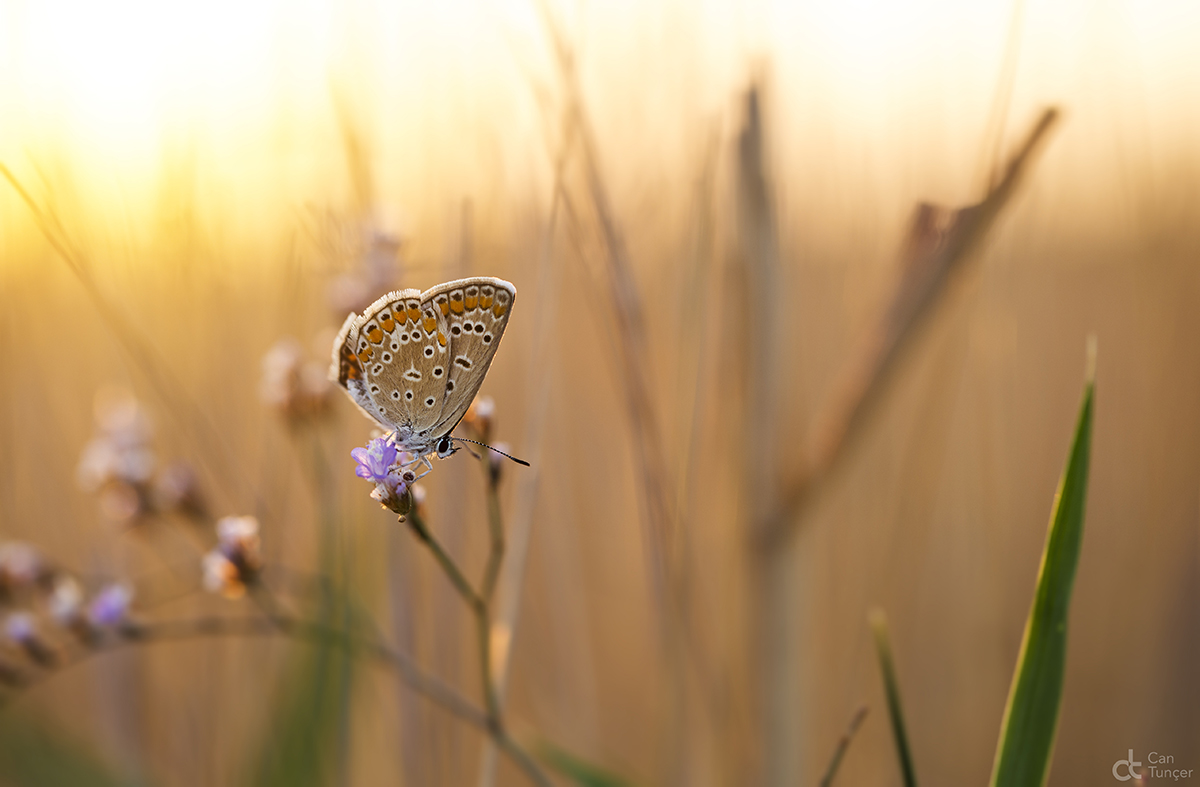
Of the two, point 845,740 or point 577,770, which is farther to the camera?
point 577,770

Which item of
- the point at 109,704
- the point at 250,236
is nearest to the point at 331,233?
the point at 250,236

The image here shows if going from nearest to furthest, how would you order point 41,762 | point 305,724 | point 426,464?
point 426,464
point 305,724
point 41,762

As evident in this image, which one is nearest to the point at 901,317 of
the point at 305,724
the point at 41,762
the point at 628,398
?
the point at 628,398

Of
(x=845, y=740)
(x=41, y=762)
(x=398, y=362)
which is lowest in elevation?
(x=41, y=762)

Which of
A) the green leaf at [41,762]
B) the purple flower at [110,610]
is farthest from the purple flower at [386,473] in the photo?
the green leaf at [41,762]

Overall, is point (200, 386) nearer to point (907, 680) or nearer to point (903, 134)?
point (903, 134)

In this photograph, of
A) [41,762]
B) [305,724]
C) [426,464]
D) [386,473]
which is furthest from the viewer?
[41,762]

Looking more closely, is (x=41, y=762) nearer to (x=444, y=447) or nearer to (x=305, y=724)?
(x=305, y=724)
